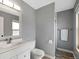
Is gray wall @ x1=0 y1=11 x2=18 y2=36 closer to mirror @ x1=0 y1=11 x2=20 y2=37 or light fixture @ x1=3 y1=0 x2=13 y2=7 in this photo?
mirror @ x1=0 y1=11 x2=20 y2=37

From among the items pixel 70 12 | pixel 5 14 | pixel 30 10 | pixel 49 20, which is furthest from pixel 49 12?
pixel 5 14

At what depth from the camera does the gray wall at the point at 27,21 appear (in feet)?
9.40

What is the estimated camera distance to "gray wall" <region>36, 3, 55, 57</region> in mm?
3362

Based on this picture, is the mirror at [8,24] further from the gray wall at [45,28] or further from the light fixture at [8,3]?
the gray wall at [45,28]

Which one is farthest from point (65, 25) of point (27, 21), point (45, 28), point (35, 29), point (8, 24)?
point (8, 24)

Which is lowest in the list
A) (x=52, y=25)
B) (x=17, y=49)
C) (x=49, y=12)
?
(x=17, y=49)

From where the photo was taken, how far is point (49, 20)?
3439 mm

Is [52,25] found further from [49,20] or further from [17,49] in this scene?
[17,49]

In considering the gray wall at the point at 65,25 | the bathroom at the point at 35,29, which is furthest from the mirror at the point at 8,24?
the gray wall at the point at 65,25

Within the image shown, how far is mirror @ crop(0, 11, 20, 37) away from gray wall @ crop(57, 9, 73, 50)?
9.65 feet

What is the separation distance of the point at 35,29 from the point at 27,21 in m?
0.76

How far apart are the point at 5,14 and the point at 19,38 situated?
96 cm

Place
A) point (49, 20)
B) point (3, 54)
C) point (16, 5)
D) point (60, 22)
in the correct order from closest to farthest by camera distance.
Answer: point (3, 54), point (16, 5), point (49, 20), point (60, 22)

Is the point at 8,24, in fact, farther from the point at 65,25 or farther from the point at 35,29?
the point at 65,25
